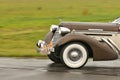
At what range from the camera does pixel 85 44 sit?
11.1 meters

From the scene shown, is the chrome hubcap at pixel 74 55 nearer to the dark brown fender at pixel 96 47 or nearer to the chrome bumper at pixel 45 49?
the dark brown fender at pixel 96 47

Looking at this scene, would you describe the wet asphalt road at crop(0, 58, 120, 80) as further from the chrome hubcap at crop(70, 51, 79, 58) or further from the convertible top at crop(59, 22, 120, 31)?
the convertible top at crop(59, 22, 120, 31)

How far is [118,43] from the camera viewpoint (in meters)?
11.2

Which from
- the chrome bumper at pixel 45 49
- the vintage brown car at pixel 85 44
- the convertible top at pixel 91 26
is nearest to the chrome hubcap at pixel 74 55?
the vintage brown car at pixel 85 44

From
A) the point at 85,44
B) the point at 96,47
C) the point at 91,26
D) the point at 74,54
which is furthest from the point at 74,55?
the point at 91,26

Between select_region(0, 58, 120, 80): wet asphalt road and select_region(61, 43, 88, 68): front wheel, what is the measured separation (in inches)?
7.0

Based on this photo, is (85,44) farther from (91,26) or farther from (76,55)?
(91,26)

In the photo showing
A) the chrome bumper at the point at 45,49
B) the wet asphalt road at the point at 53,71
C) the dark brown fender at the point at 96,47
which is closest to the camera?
the wet asphalt road at the point at 53,71

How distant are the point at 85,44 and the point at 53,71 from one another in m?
1.19

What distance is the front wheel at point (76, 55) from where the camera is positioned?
11031 millimetres

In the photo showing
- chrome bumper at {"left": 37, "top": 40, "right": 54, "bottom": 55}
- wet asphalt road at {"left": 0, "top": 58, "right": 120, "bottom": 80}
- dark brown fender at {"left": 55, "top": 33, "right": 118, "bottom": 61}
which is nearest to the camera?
wet asphalt road at {"left": 0, "top": 58, "right": 120, "bottom": 80}

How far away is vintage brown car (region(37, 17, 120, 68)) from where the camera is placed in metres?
11.0

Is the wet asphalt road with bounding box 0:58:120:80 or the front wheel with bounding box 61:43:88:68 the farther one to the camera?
the front wheel with bounding box 61:43:88:68

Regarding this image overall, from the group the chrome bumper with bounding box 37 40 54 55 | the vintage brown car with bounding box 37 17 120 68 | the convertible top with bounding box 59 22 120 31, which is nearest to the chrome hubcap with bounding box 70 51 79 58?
the vintage brown car with bounding box 37 17 120 68
